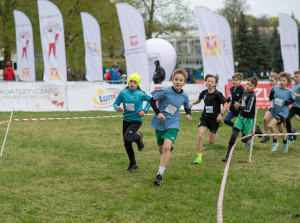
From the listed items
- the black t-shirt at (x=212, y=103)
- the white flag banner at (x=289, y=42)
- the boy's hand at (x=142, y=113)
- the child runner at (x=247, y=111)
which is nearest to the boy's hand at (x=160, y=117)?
the boy's hand at (x=142, y=113)

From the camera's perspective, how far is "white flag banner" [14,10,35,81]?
2344 centimetres

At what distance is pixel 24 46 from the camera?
23.6m

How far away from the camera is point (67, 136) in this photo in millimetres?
11422

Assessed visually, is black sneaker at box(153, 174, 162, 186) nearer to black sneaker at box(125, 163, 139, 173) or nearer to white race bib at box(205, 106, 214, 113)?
black sneaker at box(125, 163, 139, 173)

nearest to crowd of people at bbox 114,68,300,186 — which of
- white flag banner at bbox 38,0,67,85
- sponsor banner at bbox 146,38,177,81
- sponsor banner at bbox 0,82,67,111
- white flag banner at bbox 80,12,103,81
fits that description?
sponsor banner at bbox 0,82,67,111

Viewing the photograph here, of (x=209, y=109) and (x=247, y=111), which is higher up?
(x=209, y=109)

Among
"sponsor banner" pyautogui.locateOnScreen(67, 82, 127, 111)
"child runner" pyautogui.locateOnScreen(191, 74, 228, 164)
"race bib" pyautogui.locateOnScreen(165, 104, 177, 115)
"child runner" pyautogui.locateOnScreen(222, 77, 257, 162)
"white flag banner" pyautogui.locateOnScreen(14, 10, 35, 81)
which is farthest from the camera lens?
"white flag banner" pyautogui.locateOnScreen(14, 10, 35, 81)

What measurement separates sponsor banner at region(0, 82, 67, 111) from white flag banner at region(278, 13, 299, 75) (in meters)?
11.8

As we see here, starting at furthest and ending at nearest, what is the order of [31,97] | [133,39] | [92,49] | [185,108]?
[92,49], [133,39], [31,97], [185,108]

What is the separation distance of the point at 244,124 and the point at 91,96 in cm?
1038

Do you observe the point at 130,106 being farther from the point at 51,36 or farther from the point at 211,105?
the point at 51,36

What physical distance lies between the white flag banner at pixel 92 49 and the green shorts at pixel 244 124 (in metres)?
15.9

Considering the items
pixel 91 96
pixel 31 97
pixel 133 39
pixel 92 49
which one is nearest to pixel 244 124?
pixel 91 96

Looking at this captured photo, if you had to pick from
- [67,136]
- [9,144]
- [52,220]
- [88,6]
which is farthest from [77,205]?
[88,6]
